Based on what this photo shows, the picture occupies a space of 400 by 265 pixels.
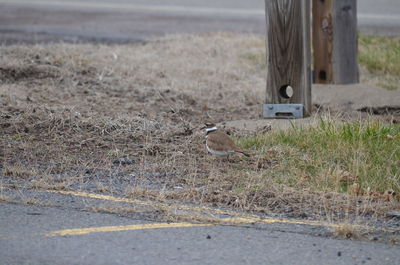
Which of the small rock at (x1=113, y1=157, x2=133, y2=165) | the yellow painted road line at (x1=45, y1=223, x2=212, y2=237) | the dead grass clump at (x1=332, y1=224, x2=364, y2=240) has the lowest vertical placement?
the dead grass clump at (x1=332, y1=224, x2=364, y2=240)

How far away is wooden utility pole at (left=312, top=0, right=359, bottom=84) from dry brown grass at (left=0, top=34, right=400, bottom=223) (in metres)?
1.12

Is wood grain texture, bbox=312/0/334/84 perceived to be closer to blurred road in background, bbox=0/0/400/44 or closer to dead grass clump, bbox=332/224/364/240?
blurred road in background, bbox=0/0/400/44

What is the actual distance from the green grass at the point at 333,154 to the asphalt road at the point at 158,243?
1312mm

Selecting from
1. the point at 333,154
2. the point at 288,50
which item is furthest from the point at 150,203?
the point at 288,50

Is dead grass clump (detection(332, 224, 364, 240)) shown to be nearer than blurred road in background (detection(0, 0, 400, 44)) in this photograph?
Yes

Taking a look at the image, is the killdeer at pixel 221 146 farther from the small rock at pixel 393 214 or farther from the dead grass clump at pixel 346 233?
the dead grass clump at pixel 346 233

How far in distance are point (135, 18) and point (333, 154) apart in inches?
523

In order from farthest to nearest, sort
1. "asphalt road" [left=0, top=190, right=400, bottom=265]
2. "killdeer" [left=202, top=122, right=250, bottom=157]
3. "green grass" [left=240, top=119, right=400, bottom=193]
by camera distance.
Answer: "killdeer" [left=202, top=122, right=250, bottom=157] < "green grass" [left=240, top=119, right=400, bottom=193] < "asphalt road" [left=0, top=190, right=400, bottom=265]

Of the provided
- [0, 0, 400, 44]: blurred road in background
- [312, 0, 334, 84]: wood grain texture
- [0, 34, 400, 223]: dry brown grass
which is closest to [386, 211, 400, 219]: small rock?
[0, 34, 400, 223]: dry brown grass

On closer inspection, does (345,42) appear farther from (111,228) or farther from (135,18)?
(135,18)

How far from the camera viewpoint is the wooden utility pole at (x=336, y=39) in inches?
475

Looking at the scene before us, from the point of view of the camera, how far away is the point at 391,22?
1914 cm

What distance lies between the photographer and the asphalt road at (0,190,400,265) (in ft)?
17.8

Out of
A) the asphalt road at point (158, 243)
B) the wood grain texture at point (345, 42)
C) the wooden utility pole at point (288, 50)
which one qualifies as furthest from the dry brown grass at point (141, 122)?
Result: the wood grain texture at point (345, 42)
